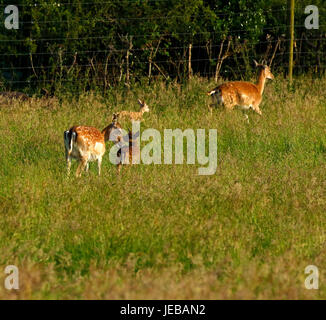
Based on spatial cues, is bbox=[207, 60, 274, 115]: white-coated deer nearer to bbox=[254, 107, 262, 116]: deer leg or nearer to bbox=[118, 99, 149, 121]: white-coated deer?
bbox=[254, 107, 262, 116]: deer leg

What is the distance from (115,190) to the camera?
23.8 feet

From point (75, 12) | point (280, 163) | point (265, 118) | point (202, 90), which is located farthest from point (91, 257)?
point (75, 12)

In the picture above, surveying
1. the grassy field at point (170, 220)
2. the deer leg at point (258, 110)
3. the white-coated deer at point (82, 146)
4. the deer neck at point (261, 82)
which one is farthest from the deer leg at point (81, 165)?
the deer neck at point (261, 82)

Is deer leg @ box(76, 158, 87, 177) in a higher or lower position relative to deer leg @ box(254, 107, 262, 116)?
lower

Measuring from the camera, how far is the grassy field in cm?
462

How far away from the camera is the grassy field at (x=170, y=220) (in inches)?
182

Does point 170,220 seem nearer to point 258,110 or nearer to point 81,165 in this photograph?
point 81,165

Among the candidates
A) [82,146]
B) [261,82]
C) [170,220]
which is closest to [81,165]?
[82,146]

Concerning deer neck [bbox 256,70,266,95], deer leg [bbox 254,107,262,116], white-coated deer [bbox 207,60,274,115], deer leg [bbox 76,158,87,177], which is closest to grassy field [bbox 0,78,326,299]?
deer leg [bbox 76,158,87,177]

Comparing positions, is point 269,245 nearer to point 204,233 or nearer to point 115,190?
point 204,233

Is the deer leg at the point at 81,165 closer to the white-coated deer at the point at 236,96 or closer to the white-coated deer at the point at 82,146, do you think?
the white-coated deer at the point at 82,146

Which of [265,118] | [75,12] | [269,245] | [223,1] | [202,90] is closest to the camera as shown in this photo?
A: [269,245]

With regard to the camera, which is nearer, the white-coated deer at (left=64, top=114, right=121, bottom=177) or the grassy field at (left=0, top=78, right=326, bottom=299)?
the grassy field at (left=0, top=78, right=326, bottom=299)

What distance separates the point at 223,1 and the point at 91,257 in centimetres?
1257
